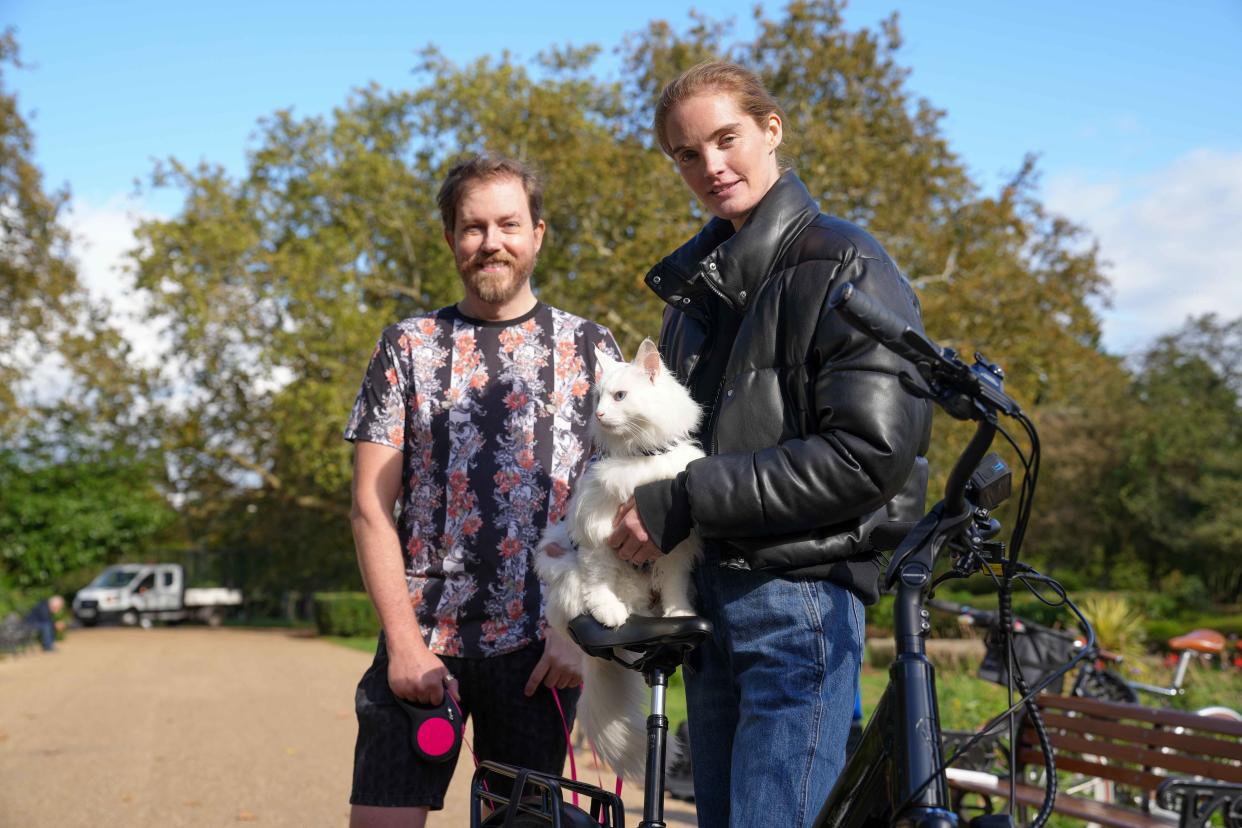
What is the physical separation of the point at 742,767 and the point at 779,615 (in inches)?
13.4

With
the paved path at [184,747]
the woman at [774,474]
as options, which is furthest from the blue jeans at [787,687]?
the paved path at [184,747]

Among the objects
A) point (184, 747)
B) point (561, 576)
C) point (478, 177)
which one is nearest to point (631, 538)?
point (561, 576)

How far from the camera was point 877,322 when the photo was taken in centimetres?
197

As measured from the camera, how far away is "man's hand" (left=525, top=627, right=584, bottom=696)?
349 centimetres

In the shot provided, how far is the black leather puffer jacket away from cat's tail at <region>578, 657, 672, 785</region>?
49 cm

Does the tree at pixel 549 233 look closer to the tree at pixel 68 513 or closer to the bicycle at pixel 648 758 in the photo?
the tree at pixel 68 513

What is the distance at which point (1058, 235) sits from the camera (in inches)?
1015

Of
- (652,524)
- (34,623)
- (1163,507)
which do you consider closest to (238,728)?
(652,524)

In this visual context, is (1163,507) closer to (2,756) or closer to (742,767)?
(2,756)

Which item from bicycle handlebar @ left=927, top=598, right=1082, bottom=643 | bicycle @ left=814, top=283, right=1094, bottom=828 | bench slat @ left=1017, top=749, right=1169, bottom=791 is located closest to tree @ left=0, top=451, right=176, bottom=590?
bicycle handlebar @ left=927, top=598, right=1082, bottom=643

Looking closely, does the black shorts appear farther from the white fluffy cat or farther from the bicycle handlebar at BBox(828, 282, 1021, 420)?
the bicycle handlebar at BBox(828, 282, 1021, 420)

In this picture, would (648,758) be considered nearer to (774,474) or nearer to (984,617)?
(774,474)

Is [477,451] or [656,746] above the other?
[477,451]

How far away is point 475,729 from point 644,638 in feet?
4.37
